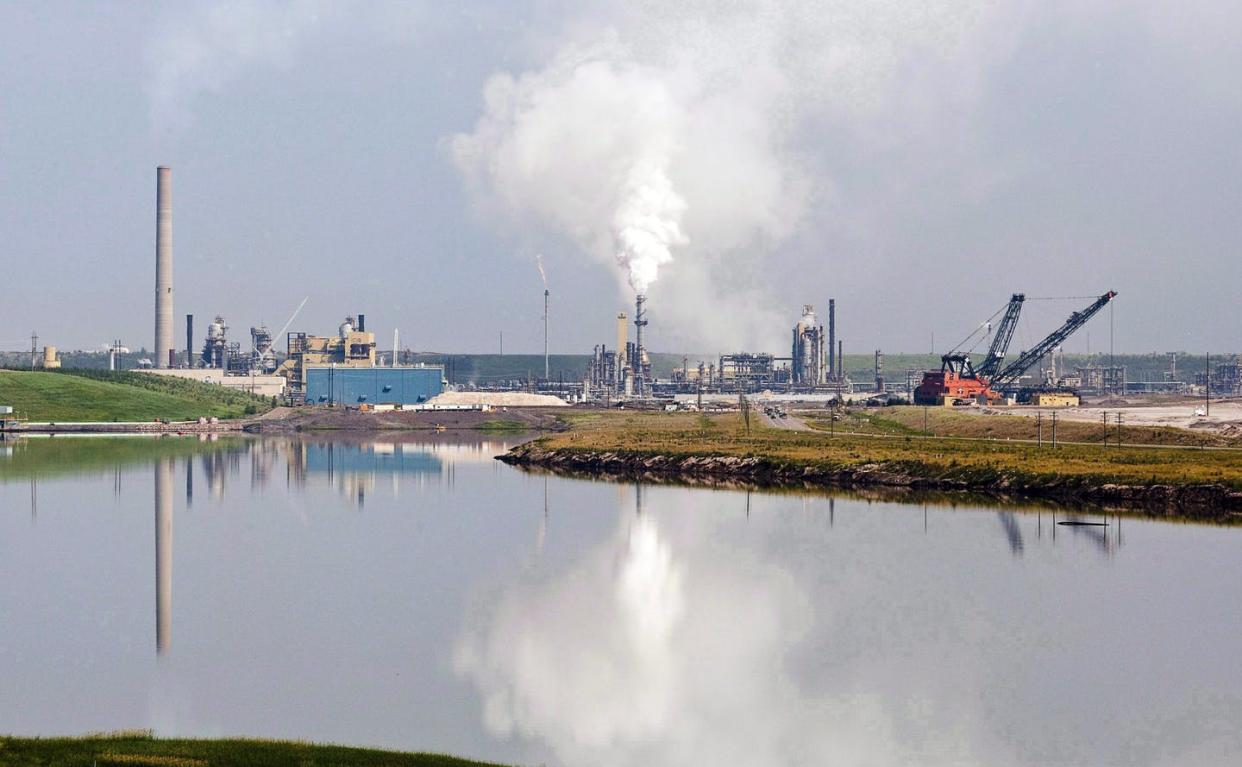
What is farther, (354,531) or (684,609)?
(354,531)

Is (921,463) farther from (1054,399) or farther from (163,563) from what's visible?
(1054,399)

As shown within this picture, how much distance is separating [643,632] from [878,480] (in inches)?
1587

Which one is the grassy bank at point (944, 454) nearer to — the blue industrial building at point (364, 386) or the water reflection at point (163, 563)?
the water reflection at point (163, 563)

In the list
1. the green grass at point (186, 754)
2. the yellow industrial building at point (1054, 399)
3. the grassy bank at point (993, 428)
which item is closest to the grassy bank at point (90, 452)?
the grassy bank at point (993, 428)

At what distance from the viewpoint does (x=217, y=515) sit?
61125 millimetres

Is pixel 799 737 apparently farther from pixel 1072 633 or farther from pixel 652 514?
pixel 652 514

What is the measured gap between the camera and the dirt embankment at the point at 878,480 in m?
59.9

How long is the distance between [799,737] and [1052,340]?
419 ft

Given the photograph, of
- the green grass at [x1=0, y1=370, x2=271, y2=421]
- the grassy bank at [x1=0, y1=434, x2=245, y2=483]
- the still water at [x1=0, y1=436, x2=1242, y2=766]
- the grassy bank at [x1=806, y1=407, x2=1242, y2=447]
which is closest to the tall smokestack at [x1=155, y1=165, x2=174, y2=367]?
the green grass at [x1=0, y1=370, x2=271, y2=421]

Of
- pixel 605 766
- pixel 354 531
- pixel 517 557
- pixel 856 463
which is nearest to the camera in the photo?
pixel 605 766

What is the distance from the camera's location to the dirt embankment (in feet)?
196

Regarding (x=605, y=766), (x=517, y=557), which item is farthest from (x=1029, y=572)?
(x=605, y=766)

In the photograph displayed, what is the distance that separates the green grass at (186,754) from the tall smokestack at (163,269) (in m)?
160

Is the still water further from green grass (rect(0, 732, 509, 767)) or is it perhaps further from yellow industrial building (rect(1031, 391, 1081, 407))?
yellow industrial building (rect(1031, 391, 1081, 407))
